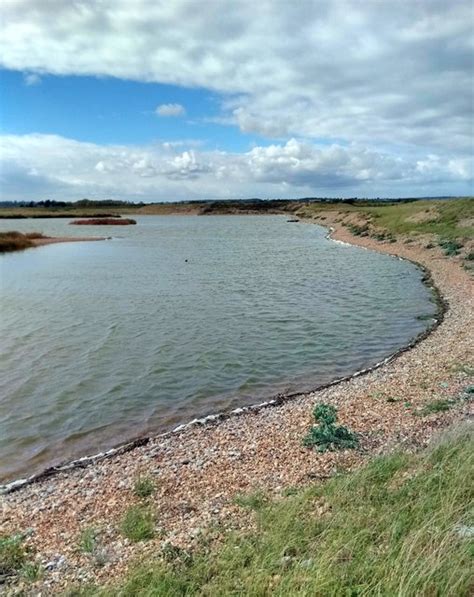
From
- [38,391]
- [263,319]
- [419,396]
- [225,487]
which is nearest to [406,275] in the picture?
[263,319]

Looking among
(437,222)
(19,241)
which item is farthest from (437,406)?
(19,241)

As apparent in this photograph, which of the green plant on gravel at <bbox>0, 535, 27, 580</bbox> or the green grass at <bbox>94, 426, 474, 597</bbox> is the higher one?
the green grass at <bbox>94, 426, 474, 597</bbox>

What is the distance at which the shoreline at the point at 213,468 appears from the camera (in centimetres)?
668

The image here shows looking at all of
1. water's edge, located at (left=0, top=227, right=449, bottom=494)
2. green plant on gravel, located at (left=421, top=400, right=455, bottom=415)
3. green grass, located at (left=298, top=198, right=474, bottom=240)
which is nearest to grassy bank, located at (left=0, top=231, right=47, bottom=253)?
green grass, located at (left=298, top=198, right=474, bottom=240)

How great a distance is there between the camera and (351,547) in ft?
17.0

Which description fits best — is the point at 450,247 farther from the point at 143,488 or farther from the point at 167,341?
the point at 143,488

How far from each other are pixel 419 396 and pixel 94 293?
23.1 metres

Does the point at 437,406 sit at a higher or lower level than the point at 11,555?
higher

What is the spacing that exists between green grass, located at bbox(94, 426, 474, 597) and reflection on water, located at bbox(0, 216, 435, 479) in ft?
19.5

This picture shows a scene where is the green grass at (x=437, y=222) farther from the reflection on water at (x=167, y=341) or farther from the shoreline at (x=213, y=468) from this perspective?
the shoreline at (x=213, y=468)

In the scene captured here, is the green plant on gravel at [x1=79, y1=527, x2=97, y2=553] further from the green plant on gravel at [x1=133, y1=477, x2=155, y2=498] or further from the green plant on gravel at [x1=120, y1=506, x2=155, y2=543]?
the green plant on gravel at [x1=133, y1=477, x2=155, y2=498]

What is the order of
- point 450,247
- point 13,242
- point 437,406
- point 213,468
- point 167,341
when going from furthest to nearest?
point 13,242 < point 450,247 < point 167,341 < point 437,406 < point 213,468

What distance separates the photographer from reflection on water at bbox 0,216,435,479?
12.5m

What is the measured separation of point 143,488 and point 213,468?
1362mm
